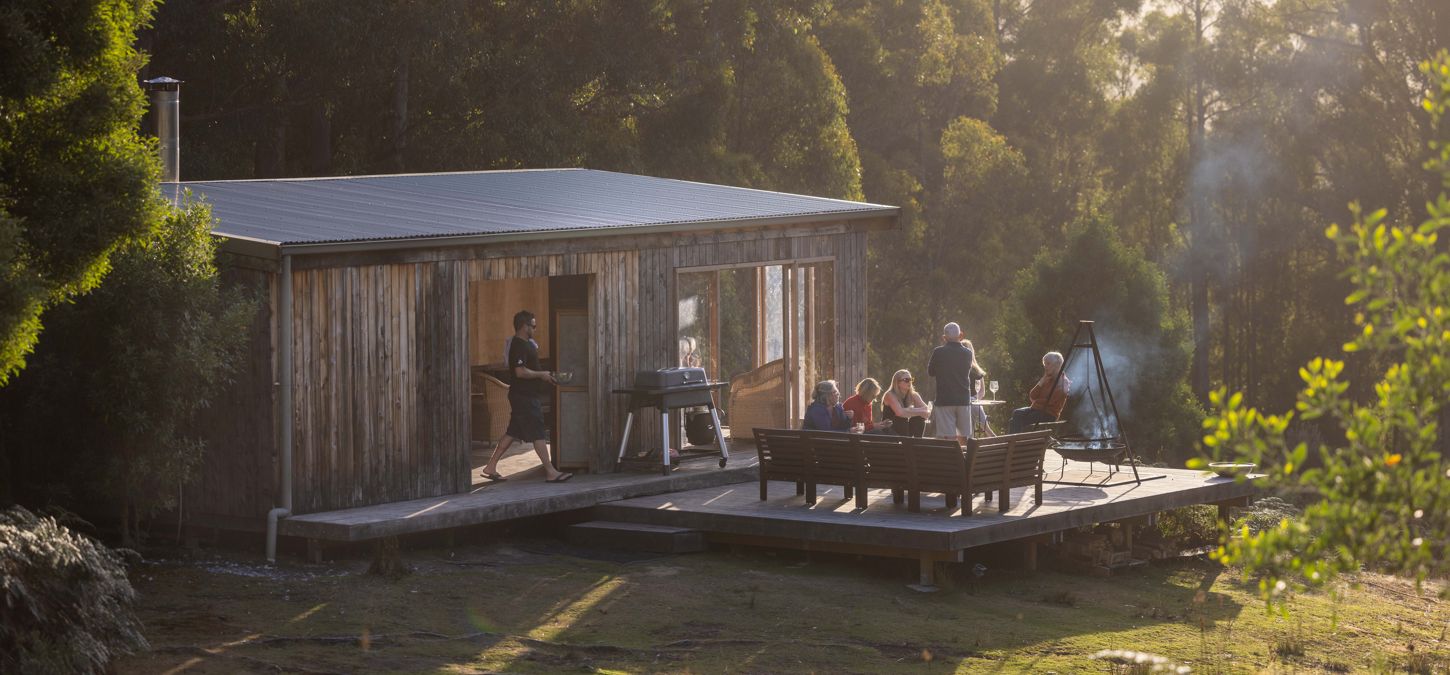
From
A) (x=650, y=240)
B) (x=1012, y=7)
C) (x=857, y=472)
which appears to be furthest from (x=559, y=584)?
(x=1012, y=7)

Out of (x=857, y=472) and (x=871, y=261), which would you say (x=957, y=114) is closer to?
(x=871, y=261)

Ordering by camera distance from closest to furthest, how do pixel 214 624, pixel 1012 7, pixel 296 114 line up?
1. pixel 214 624
2. pixel 296 114
3. pixel 1012 7

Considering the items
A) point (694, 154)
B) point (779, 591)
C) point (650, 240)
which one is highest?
point (694, 154)

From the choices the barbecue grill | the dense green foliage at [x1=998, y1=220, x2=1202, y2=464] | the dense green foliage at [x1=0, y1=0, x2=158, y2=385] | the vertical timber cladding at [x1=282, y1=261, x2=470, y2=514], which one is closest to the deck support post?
the barbecue grill

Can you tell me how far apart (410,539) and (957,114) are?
1180 inches

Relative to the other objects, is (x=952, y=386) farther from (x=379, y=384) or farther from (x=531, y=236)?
(x=379, y=384)

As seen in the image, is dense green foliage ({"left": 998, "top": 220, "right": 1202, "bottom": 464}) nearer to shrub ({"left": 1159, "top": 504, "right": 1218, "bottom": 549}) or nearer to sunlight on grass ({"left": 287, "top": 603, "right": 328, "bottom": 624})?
shrub ({"left": 1159, "top": 504, "right": 1218, "bottom": 549})

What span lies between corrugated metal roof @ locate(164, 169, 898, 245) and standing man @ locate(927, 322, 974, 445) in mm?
2392

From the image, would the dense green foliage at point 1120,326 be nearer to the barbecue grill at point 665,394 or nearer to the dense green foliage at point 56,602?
the barbecue grill at point 665,394

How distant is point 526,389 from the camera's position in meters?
13.5

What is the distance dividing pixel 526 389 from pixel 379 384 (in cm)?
134

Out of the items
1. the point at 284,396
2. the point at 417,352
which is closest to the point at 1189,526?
the point at 417,352

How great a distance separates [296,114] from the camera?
27859 mm

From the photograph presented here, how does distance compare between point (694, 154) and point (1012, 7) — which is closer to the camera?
point (694, 154)
